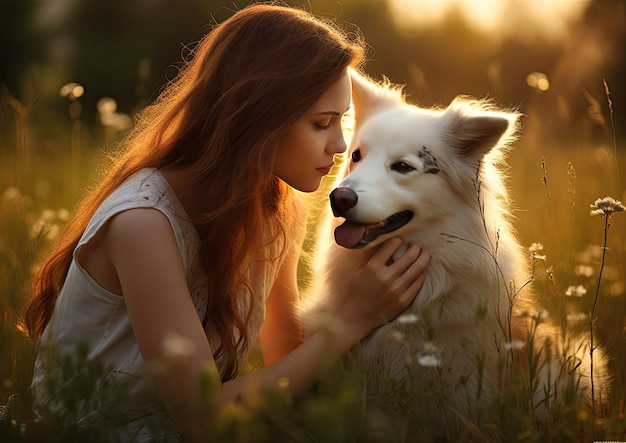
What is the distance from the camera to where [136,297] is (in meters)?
2.16

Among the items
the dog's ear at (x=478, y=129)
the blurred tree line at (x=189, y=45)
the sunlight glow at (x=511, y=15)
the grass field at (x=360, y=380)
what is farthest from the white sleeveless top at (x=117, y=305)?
the blurred tree line at (x=189, y=45)

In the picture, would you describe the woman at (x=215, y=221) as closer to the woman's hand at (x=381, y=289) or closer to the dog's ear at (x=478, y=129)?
the woman's hand at (x=381, y=289)

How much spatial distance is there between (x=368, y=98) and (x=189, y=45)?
7486 millimetres

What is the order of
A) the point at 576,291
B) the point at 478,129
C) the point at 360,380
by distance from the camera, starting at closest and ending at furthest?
the point at 360,380 → the point at 576,291 → the point at 478,129

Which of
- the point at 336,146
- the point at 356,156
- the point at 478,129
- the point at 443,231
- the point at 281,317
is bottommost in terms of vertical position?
the point at 281,317

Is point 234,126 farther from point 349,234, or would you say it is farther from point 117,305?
point 117,305

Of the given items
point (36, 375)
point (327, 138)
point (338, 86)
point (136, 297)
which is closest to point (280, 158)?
point (327, 138)

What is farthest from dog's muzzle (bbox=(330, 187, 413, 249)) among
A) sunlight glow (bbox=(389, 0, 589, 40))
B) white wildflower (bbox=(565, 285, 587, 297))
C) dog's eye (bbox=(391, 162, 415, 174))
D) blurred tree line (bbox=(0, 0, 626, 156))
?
blurred tree line (bbox=(0, 0, 626, 156))

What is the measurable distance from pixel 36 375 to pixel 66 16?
1049cm

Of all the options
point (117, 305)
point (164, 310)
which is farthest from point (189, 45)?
point (164, 310)

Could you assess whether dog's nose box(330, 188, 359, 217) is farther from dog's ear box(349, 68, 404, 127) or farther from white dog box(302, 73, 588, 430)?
dog's ear box(349, 68, 404, 127)

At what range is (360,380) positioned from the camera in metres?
1.89

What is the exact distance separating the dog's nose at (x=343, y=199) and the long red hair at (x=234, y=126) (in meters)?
0.26

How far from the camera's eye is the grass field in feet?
5.16
